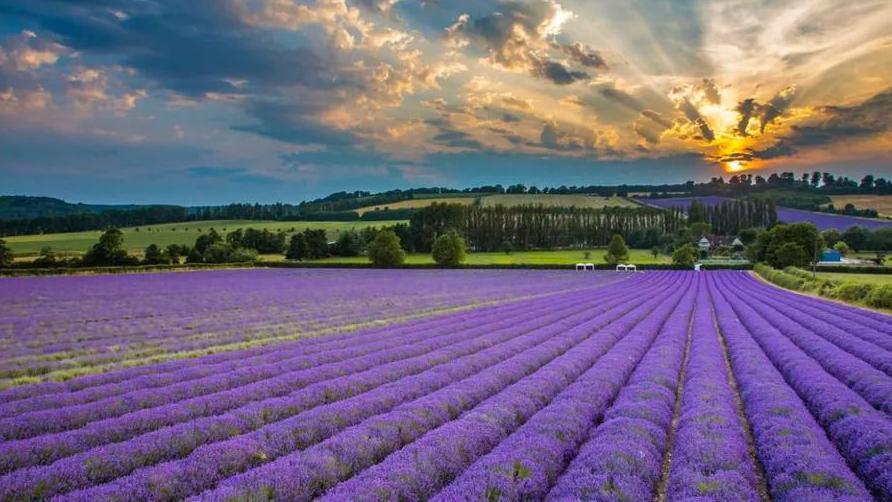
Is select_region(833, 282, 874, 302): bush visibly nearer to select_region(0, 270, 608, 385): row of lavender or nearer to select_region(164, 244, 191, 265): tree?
select_region(0, 270, 608, 385): row of lavender

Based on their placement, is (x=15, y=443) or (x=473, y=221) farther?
(x=473, y=221)

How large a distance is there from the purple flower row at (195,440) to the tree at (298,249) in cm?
9105

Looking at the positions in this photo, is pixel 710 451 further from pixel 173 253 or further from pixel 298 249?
pixel 298 249

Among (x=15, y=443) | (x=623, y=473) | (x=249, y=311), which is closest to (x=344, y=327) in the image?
(x=249, y=311)

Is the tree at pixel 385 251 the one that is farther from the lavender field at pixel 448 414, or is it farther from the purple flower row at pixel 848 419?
the purple flower row at pixel 848 419

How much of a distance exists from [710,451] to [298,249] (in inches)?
3887

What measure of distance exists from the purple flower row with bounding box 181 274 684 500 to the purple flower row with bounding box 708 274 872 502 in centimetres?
378

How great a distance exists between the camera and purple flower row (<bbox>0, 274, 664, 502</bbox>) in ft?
22.6

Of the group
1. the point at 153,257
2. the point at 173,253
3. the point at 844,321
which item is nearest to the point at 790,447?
the point at 844,321

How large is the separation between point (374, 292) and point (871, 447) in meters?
39.0

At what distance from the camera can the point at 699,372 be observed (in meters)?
13.8

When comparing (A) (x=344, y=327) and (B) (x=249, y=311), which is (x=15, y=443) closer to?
(A) (x=344, y=327)

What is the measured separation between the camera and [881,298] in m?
32.8

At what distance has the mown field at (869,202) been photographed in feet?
489
